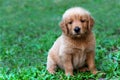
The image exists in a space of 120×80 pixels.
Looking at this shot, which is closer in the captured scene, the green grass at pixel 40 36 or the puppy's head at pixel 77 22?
the puppy's head at pixel 77 22

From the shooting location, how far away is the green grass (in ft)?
25.5

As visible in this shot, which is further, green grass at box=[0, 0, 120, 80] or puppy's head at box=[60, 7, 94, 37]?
green grass at box=[0, 0, 120, 80]

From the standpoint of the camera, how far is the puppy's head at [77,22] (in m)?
7.07

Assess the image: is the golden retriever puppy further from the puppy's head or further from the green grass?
the green grass

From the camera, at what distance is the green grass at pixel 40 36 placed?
7.77 meters

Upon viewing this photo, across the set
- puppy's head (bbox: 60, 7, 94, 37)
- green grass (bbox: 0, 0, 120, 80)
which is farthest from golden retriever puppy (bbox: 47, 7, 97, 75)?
green grass (bbox: 0, 0, 120, 80)

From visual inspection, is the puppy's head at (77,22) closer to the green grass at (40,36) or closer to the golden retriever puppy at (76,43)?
the golden retriever puppy at (76,43)

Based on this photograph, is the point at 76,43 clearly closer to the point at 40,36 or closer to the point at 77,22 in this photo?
the point at 77,22

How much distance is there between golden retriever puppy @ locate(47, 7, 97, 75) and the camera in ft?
23.4

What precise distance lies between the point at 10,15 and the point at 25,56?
848 centimetres

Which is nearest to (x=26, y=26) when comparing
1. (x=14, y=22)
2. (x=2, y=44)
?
(x=14, y=22)

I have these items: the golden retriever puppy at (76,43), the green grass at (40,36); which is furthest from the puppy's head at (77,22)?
the green grass at (40,36)

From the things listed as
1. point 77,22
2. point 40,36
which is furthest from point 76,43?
point 40,36

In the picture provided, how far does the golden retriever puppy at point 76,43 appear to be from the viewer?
7.12 m
